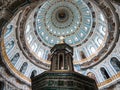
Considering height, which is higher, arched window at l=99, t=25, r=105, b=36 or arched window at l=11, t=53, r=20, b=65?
arched window at l=99, t=25, r=105, b=36

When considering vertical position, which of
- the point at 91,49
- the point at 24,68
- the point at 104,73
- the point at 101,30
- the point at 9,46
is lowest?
the point at 104,73

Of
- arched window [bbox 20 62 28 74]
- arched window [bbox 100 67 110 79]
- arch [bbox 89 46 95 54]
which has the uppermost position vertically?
arch [bbox 89 46 95 54]

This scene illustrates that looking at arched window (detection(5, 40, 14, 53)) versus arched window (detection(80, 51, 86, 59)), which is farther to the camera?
arched window (detection(80, 51, 86, 59))

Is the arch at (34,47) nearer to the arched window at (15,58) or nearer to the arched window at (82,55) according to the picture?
the arched window at (15,58)

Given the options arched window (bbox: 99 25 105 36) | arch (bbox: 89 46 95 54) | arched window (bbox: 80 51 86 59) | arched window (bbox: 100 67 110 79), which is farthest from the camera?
arched window (bbox: 80 51 86 59)

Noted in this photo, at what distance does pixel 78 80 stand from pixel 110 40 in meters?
10.9

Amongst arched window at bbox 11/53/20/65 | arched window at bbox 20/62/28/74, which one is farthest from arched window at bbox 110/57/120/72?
arched window at bbox 11/53/20/65

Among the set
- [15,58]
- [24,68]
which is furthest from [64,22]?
[15,58]

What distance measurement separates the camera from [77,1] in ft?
86.5

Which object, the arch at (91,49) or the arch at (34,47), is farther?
the arch at (34,47)

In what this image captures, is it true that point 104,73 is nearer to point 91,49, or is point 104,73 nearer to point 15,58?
point 91,49

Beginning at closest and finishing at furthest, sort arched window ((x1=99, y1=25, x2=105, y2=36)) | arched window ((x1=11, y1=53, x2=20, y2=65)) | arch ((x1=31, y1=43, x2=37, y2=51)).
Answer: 1. arched window ((x1=11, y1=53, x2=20, y2=65))
2. arched window ((x1=99, y1=25, x2=105, y2=36))
3. arch ((x1=31, y1=43, x2=37, y2=51))

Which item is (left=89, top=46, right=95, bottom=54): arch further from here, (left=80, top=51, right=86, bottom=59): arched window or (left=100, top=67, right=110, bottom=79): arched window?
(left=100, top=67, right=110, bottom=79): arched window

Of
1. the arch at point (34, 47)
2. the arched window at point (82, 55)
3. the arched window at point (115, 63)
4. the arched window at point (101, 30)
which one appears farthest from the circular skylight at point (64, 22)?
the arched window at point (115, 63)
